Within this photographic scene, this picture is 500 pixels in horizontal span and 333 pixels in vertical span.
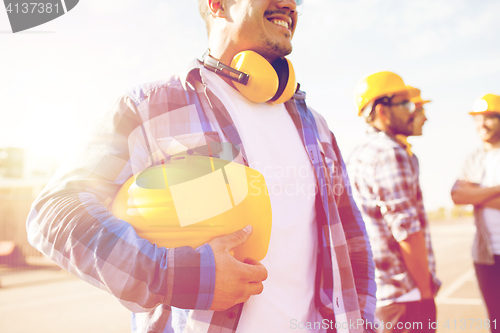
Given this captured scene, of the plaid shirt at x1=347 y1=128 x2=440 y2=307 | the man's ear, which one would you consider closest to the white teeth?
the man's ear

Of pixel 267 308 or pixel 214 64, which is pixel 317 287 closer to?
pixel 267 308

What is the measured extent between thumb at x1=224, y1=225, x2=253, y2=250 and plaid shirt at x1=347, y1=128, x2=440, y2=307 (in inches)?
69.2

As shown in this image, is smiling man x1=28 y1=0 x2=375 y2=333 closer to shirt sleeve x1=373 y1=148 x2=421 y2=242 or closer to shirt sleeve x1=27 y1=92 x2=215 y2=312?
shirt sleeve x1=27 y1=92 x2=215 y2=312

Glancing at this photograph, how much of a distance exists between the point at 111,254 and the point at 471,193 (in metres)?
3.52

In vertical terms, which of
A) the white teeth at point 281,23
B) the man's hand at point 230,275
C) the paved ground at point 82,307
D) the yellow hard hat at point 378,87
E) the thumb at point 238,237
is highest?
the white teeth at point 281,23

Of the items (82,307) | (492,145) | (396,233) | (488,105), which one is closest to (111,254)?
(396,233)

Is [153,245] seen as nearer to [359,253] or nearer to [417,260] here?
[359,253]

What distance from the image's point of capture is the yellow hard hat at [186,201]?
1039mm

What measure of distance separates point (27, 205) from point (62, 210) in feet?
51.3

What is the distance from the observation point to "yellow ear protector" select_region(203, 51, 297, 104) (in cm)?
153

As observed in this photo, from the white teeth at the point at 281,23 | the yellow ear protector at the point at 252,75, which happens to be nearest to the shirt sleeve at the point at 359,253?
the yellow ear protector at the point at 252,75

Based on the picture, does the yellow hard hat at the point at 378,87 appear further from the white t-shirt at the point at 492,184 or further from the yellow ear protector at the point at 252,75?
the yellow ear protector at the point at 252,75

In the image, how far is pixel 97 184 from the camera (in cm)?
108

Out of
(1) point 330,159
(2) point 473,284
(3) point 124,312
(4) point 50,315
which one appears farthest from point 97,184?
(2) point 473,284
